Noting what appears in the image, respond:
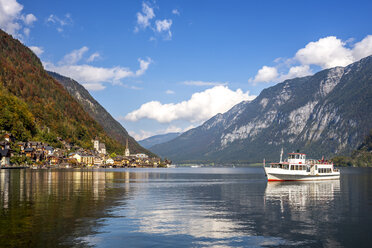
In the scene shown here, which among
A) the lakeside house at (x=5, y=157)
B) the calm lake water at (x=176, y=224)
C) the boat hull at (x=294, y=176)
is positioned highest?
the lakeside house at (x=5, y=157)

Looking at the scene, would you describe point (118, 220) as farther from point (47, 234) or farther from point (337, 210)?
point (337, 210)

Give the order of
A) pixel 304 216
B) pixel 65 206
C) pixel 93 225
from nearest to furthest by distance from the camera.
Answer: pixel 93 225 → pixel 304 216 → pixel 65 206

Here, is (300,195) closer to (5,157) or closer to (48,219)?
(48,219)

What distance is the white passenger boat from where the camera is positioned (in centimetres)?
11381

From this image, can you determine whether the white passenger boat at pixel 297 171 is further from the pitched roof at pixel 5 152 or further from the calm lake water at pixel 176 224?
the pitched roof at pixel 5 152

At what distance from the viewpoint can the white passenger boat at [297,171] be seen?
114m

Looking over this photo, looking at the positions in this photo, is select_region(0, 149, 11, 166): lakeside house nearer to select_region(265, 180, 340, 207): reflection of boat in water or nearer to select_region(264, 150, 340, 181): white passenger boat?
select_region(264, 150, 340, 181): white passenger boat

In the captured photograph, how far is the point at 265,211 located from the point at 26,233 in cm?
2766

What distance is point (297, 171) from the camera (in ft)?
391

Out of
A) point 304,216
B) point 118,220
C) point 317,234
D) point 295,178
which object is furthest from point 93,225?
point 295,178

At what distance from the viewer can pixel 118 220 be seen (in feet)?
124

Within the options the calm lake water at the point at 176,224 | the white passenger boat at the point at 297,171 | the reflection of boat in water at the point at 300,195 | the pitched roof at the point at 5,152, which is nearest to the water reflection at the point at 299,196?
the reflection of boat in water at the point at 300,195

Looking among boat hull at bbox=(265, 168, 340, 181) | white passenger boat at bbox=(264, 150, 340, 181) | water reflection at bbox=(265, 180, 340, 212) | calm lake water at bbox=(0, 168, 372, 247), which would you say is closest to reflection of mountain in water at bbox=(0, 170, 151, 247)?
calm lake water at bbox=(0, 168, 372, 247)

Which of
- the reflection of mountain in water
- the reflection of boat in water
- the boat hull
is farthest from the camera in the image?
the boat hull
